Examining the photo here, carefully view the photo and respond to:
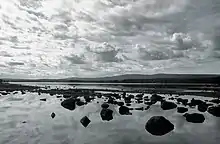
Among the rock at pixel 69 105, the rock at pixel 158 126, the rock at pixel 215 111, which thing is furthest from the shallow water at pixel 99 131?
the rock at pixel 69 105

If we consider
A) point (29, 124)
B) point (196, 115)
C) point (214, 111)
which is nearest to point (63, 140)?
point (29, 124)

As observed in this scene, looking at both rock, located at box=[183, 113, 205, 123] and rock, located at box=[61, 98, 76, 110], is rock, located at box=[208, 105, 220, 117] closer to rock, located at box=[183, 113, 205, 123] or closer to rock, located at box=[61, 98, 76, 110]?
rock, located at box=[183, 113, 205, 123]

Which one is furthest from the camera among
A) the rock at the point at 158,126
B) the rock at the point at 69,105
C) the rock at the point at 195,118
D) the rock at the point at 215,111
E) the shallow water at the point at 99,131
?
the rock at the point at 69,105

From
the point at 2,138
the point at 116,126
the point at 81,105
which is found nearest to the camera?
the point at 2,138

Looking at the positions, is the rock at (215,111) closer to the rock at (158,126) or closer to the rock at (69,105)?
the rock at (158,126)

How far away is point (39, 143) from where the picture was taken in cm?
1816

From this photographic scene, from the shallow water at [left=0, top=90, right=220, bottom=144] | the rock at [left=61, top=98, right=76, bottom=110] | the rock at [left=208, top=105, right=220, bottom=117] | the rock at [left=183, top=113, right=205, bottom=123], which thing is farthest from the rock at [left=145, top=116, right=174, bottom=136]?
the rock at [left=61, top=98, right=76, bottom=110]

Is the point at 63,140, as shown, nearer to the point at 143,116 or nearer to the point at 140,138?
the point at 140,138

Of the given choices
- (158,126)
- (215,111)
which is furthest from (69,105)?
(215,111)

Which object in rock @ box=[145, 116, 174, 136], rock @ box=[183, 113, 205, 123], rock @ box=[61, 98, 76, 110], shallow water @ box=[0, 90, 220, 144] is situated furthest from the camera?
rock @ box=[61, 98, 76, 110]

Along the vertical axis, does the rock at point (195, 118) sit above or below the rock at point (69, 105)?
below

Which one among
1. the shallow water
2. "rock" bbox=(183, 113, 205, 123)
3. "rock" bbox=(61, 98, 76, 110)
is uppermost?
"rock" bbox=(61, 98, 76, 110)

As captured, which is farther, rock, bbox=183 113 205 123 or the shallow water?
rock, bbox=183 113 205 123

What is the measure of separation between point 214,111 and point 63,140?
21933 millimetres
